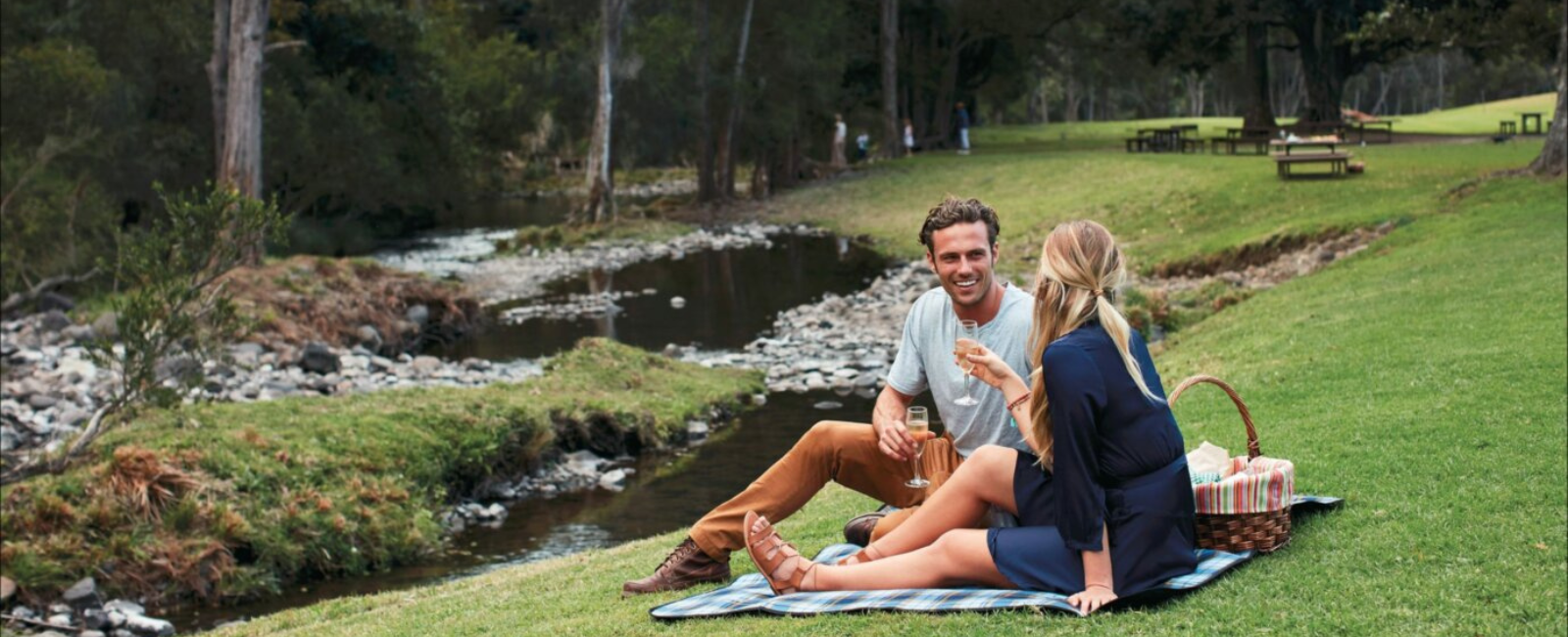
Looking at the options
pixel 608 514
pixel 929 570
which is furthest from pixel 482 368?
pixel 929 570

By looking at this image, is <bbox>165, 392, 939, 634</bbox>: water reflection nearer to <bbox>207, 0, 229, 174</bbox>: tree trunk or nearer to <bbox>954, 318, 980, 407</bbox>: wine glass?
<bbox>954, 318, 980, 407</bbox>: wine glass

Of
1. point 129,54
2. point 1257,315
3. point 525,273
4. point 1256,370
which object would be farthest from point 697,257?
point 1256,370

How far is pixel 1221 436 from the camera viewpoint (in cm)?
1127

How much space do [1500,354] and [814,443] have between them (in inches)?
279

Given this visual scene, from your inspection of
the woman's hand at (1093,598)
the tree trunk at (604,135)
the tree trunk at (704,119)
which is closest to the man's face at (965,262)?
the woman's hand at (1093,598)

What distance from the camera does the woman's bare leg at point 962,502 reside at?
275 inches

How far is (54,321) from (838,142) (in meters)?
41.1

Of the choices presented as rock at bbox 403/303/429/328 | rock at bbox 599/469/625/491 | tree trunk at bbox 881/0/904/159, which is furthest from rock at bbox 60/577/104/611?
tree trunk at bbox 881/0/904/159

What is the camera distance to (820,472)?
776cm

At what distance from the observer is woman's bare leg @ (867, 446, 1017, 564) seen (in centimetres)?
698

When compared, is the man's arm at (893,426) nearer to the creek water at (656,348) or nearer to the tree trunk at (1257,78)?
the creek water at (656,348)

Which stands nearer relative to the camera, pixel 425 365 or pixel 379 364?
pixel 425 365

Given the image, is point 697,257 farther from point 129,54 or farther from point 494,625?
point 494,625

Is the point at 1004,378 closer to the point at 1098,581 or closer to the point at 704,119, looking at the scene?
the point at 1098,581
